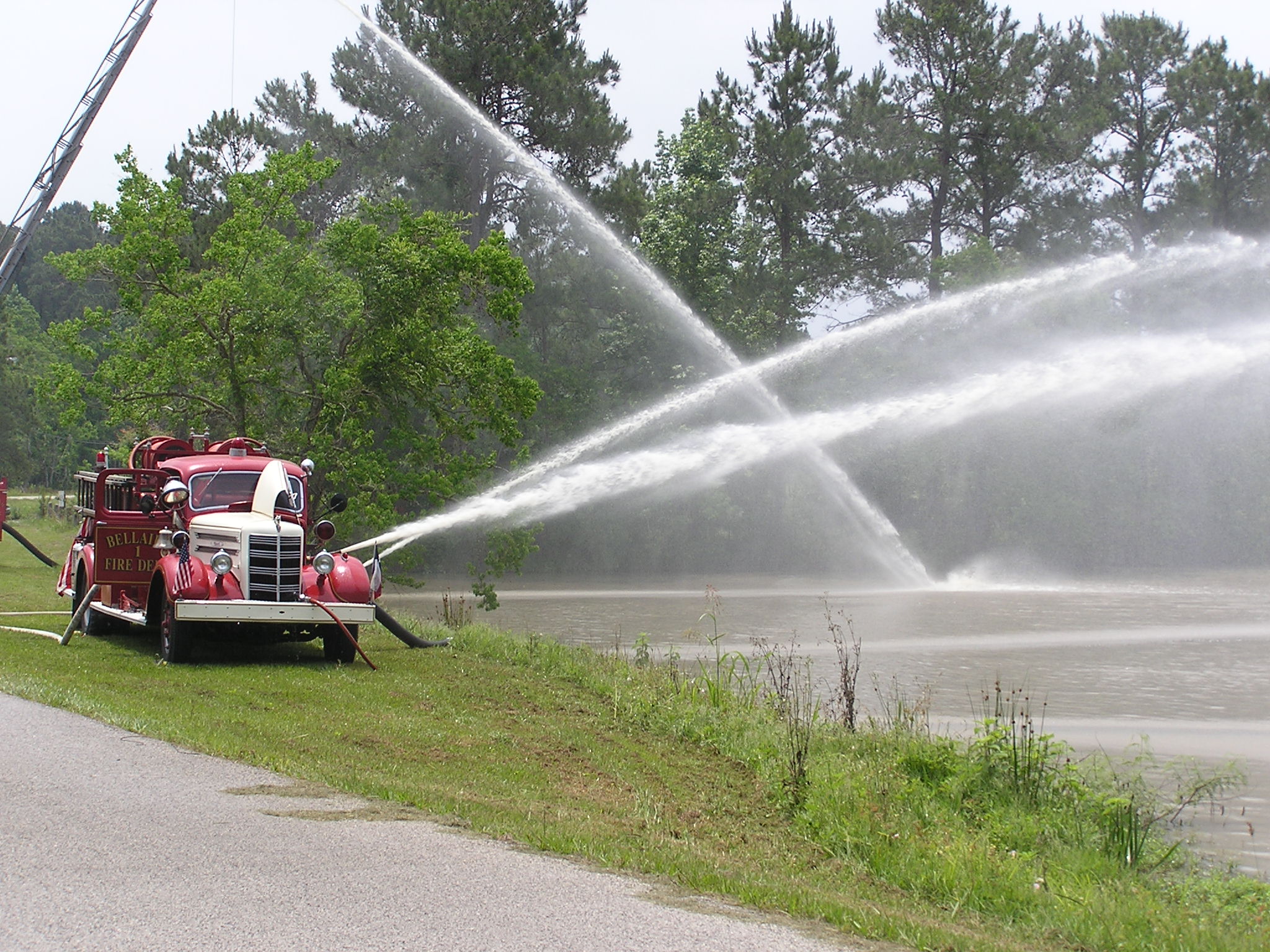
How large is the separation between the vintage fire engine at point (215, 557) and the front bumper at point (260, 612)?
1 cm

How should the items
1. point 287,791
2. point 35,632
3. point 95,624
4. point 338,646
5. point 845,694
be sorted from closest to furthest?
point 287,791 < point 845,694 < point 338,646 < point 35,632 < point 95,624

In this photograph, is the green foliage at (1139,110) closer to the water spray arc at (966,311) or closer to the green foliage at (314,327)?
the water spray arc at (966,311)

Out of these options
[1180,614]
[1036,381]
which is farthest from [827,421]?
[1180,614]

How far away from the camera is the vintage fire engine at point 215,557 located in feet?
46.3

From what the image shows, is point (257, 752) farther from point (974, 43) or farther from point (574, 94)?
point (974, 43)

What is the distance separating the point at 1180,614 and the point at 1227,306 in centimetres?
2640

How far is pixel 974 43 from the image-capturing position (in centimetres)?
5309

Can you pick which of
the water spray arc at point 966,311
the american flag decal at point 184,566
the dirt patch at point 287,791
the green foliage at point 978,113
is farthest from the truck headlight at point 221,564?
the green foliage at point 978,113

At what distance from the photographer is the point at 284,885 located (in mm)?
5734

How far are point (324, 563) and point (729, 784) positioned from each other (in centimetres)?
660

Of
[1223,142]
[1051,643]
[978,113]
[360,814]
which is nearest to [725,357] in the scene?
[978,113]

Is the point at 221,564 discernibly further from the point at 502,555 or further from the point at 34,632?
the point at 502,555

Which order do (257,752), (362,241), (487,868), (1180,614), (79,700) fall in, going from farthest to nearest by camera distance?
(1180,614), (362,241), (79,700), (257,752), (487,868)

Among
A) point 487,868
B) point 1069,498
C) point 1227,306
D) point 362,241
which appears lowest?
point 487,868
